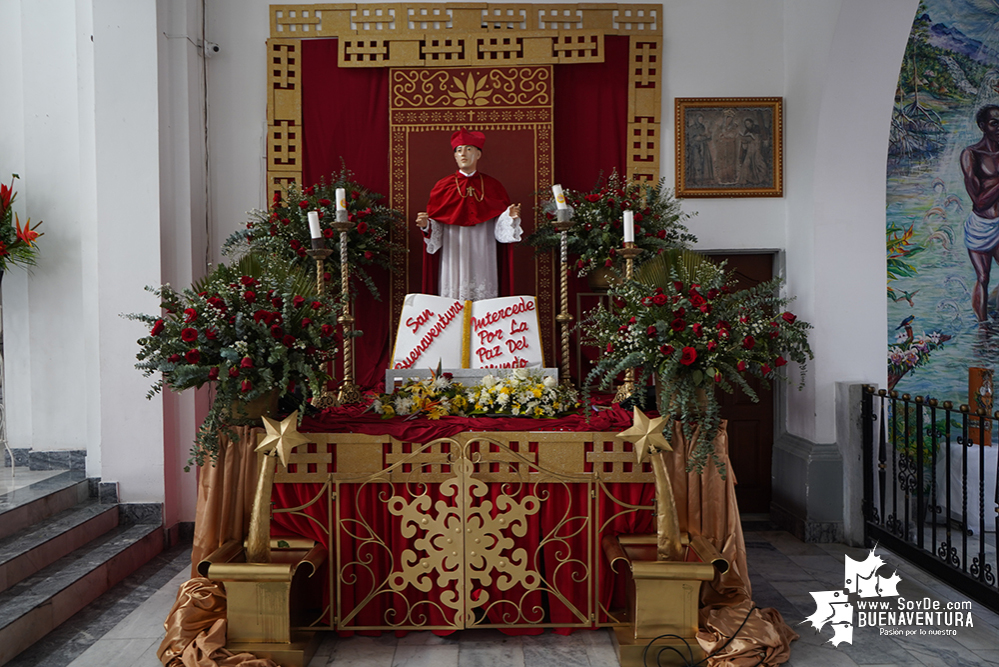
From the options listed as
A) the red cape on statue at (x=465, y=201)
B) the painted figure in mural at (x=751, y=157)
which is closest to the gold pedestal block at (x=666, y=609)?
the red cape on statue at (x=465, y=201)

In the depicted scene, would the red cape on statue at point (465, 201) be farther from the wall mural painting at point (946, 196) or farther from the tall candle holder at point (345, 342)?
the wall mural painting at point (946, 196)

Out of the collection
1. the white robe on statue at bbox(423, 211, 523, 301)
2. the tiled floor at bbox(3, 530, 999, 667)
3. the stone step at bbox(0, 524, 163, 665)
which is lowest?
the tiled floor at bbox(3, 530, 999, 667)

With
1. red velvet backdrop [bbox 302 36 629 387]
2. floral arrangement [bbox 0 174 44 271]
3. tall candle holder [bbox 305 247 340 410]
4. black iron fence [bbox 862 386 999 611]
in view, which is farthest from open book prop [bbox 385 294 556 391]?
floral arrangement [bbox 0 174 44 271]

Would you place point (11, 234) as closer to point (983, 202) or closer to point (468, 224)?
point (468, 224)

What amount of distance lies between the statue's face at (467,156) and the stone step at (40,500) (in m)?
4.04

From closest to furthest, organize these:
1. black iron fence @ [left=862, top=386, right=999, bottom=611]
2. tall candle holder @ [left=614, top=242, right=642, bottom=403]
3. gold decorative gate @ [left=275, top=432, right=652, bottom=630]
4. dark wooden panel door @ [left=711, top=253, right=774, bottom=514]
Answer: gold decorative gate @ [left=275, top=432, right=652, bottom=630], black iron fence @ [left=862, top=386, right=999, bottom=611], tall candle holder @ [left=614, top=242, right=642, bottom=403], dark wooden panel door @ [left=711, top=253, right=774, bottom=514]

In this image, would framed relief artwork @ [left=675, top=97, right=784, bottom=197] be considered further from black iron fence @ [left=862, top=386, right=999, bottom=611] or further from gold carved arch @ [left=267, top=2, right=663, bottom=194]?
black iron fence @ [left=862, top=386, right=999, bottom=611]

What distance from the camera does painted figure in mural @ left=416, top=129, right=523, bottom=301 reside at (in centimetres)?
544

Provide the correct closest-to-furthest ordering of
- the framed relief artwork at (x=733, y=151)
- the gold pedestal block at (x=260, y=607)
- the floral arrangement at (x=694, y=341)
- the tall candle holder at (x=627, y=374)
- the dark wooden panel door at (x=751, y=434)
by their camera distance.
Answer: the gold pedestal block at (x=260, y=607)
the floral arrangement at (x=694, y=341)
the tall candle holder at (x=627, y=374)
the framed relief artwork at (x=733, y=151)
the dark wooden panel door at (x=751, y=434)

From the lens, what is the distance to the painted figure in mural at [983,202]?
689 cm

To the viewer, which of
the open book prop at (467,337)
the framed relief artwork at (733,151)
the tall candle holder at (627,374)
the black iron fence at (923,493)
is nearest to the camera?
the black iron fence at (923,493)

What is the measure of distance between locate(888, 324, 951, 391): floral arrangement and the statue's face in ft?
15.7

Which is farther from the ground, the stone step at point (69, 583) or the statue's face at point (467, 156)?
the statue's face at point (467, 156)

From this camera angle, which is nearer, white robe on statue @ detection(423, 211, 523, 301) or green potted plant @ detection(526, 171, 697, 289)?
green potted plant @ detection(526, 171, 697, 289)
